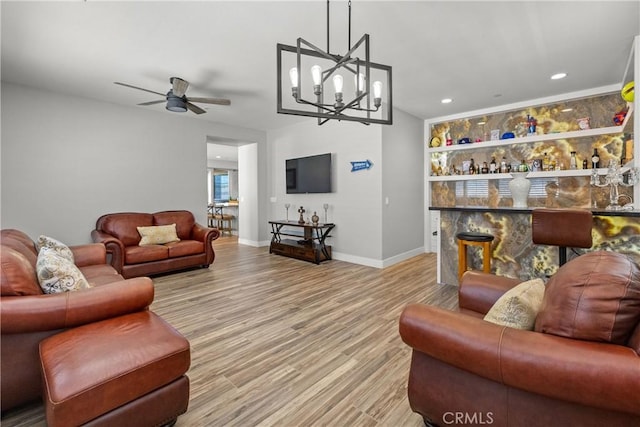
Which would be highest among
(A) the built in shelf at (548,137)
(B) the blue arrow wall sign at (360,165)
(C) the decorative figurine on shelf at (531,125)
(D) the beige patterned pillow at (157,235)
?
(C) the decorative figurine on shelf at (531,125)

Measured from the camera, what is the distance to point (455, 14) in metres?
2.54

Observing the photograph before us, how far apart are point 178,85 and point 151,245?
2.42 metres

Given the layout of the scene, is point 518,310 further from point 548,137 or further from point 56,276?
point 548,137

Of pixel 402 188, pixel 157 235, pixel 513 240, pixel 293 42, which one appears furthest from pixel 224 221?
pixel 513 240

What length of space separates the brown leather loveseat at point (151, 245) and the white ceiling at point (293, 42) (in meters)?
2.01

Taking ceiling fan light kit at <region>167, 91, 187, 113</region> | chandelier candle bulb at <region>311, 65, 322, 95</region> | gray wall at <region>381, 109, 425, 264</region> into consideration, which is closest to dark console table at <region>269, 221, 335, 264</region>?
gray wall at <region>381, 109, 425, 264</region>

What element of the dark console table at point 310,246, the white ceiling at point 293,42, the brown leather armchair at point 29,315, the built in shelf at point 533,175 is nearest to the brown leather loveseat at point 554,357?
the brown leather armchair at point 29,315

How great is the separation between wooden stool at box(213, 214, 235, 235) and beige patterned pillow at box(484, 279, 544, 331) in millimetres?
8600

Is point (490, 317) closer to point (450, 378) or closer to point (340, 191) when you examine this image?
point (450, 378)

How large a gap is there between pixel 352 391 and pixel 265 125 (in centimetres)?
581

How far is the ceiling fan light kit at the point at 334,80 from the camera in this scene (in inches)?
77.8

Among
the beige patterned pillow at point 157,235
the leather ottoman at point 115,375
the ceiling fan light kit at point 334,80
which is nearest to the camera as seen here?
the leather ottoman at point 115,375

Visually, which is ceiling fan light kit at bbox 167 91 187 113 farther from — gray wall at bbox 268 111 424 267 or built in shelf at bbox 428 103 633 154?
built in shelf at bbox 428 103 633 154

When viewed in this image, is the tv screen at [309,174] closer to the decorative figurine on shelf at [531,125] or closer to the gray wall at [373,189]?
the gray wall at [373,189]
